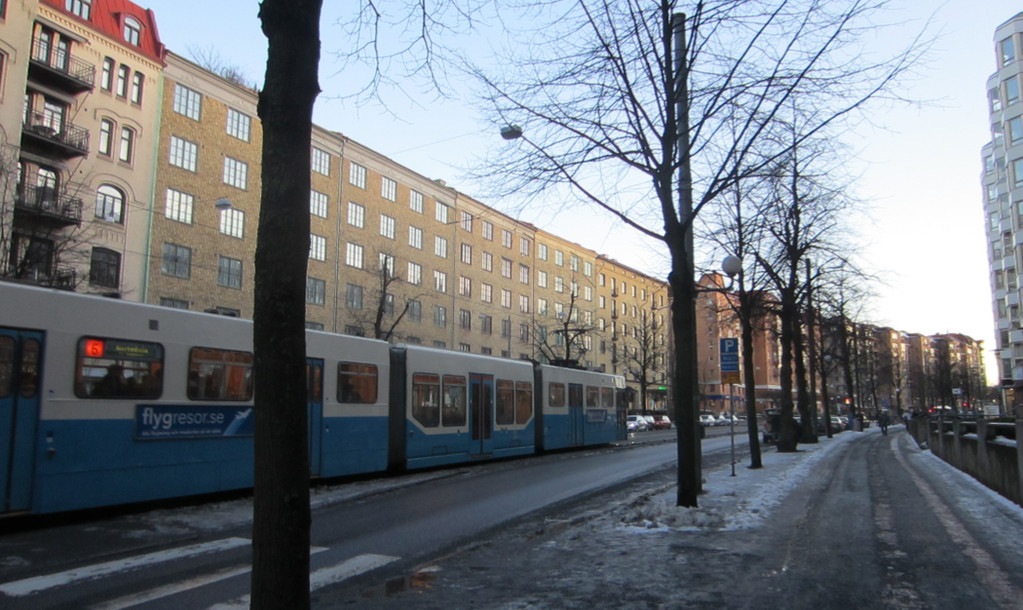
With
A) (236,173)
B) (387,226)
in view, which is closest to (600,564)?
(236,173)

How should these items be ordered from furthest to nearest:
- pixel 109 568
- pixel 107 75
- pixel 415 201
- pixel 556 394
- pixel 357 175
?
pixel 415 201 < pixel 357 175 < pixel 107 75 < pixel 556 394 < pixel 109 568

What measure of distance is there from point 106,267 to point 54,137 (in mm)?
5955

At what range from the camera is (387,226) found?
5003cm

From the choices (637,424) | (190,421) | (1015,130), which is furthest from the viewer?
(637,424)

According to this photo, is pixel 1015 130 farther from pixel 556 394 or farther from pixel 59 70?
pixel 59 70

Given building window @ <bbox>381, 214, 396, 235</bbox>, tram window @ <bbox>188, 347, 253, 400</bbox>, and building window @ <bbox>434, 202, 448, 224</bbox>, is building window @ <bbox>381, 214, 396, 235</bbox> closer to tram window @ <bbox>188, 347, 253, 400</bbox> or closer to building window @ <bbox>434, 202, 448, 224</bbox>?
building window @ <bbox>434, 202, 448, 224</bbox>

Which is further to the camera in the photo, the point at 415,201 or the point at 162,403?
the point at 415,201

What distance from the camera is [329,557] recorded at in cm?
745

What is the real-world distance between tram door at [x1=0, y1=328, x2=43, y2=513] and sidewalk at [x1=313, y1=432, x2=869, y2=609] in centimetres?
504

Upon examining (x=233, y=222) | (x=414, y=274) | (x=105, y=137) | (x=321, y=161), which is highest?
(x=321, y=161)

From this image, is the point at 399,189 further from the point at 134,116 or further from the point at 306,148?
the point at 306,148

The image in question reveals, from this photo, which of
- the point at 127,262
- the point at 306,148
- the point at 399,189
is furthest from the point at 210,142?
the point at 306,148

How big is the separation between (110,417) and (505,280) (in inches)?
2167

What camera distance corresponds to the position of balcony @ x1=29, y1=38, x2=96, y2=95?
91.9 feet
